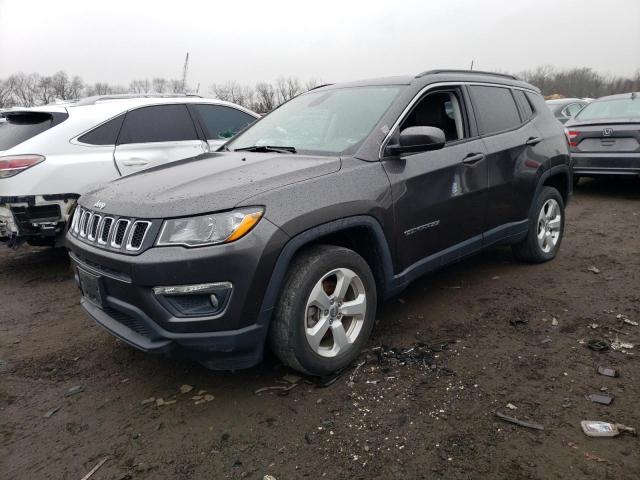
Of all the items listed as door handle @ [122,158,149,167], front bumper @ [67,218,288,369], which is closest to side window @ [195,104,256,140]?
door handle @ [122,158,149,167]

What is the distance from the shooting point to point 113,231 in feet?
8.14

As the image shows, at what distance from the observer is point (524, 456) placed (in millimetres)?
2104

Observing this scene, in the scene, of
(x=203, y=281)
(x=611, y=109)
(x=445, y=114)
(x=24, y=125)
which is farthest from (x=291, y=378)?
(x=611, y=109)

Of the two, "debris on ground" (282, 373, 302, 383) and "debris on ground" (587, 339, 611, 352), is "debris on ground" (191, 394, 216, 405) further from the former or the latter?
"debris on ground" (587, 339, 611, 352)

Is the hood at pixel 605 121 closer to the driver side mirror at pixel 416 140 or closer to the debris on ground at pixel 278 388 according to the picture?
the driver side mirror at pixel 416 140

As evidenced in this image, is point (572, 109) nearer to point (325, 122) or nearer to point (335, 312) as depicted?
point (325, 122)

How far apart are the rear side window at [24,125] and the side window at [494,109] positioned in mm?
3953

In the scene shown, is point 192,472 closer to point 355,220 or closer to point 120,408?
point 120,408

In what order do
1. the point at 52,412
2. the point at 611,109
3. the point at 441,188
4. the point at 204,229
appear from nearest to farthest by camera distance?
1. the point at 204,229
2. the point at 52,412
3. the point at 441,188
4. the point at 611,109

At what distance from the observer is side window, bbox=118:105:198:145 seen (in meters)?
5.05

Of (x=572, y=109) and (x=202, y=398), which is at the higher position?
(x=572, y=109)

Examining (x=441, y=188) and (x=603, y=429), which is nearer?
(x=603, y=429)

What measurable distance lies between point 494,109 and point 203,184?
2.69 metres

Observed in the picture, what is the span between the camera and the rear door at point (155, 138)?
4.93 m
